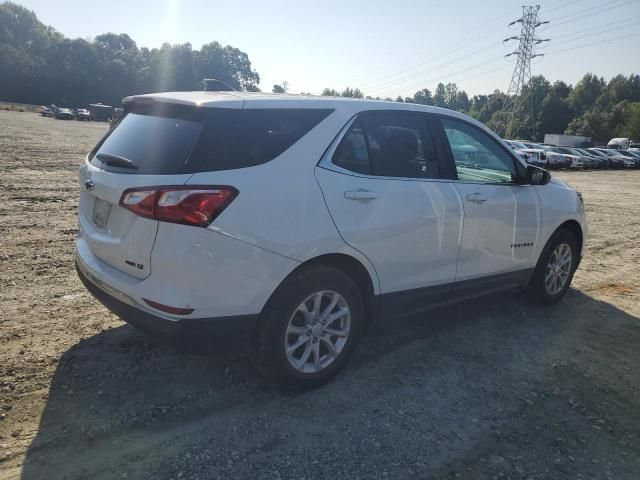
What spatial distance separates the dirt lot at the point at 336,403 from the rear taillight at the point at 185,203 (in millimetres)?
1215

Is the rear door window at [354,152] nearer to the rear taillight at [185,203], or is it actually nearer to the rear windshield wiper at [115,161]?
the rear taillight at [185,203]

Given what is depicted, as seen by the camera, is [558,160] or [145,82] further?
[145,82]

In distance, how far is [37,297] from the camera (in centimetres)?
442

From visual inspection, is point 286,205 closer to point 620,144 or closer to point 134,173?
point 134,173

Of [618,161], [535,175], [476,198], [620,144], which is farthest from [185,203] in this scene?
[620,144]

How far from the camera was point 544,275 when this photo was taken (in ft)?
16.3

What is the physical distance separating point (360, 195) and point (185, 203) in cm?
115

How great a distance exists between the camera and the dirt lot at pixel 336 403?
8.71 ft

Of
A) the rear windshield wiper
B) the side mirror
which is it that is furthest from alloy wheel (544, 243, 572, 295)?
the rear windshield wiper

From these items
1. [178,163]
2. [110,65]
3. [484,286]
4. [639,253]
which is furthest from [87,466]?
[110,65]

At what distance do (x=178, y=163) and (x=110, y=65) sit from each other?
Answer: 10442cm

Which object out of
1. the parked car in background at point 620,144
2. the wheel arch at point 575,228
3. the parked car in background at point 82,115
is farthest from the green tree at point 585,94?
the wheel arch at point 575,228

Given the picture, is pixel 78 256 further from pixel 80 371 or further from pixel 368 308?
pixel 368 308

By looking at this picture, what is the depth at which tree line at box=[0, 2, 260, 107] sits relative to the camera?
8719cm
